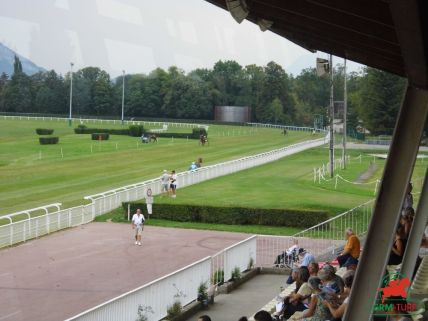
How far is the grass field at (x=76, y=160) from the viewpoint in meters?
19.6

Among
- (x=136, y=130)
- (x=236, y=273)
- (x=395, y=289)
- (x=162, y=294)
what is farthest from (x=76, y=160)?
(x=395, y=289)

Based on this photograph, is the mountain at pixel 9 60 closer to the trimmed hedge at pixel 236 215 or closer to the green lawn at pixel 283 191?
the trimmed hedge at pixel 236 215

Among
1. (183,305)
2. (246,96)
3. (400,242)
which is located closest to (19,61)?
(183,305)

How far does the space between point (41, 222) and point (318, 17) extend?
1162cm

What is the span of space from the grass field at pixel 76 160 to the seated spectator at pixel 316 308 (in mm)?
12935

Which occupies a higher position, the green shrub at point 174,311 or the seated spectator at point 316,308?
the seated spectator at point 316,308

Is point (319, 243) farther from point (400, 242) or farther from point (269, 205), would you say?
point (400, 242)

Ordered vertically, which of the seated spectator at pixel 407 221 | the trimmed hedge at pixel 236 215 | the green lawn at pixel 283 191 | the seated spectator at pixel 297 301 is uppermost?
the seated spectator at pixel 407 221

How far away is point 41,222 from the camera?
47.9ft

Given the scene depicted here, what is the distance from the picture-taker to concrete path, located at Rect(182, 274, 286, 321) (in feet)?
28.8

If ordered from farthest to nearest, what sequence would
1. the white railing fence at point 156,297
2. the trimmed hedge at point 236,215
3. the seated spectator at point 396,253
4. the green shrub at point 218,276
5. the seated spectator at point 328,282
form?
the trimmed hedge at point 236,215
the green shrub at point 218,276
the white railing fence at point 156,297
the seated spectator at point 396,253
the seated spectator at point 328,282

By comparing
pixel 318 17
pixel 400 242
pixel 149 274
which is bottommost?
pixel 149 274

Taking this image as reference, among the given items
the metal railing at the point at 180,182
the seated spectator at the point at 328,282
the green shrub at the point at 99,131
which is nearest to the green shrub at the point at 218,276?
the seated spectator at the point at 328,282

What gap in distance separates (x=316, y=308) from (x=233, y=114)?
36.3m
